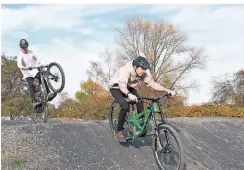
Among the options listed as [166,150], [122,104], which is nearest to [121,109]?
[122,104]

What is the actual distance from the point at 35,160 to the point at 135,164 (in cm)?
182

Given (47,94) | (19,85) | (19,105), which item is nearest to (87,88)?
(19,85)

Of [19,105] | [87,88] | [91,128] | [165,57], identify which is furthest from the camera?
[87,88]

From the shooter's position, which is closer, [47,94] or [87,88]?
[47,94]

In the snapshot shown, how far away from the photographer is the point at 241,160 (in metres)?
9.11

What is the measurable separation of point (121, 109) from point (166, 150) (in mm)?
1335

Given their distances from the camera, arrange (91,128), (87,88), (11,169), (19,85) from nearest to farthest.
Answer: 1. (11,169)
2. (91,128)
3. (19,85)
4. (87,88)

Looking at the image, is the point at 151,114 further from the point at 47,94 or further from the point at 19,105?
the point at 19,105

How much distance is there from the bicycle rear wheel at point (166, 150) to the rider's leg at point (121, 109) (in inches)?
36.9

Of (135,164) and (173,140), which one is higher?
(173,140)

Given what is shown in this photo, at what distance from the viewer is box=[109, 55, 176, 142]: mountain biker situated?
727 cm

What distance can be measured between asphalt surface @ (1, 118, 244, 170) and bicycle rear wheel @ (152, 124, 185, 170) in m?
0.40

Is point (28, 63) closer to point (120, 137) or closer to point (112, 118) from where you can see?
point (112, 118)

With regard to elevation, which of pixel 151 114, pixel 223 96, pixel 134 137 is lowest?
pixel 223 96
